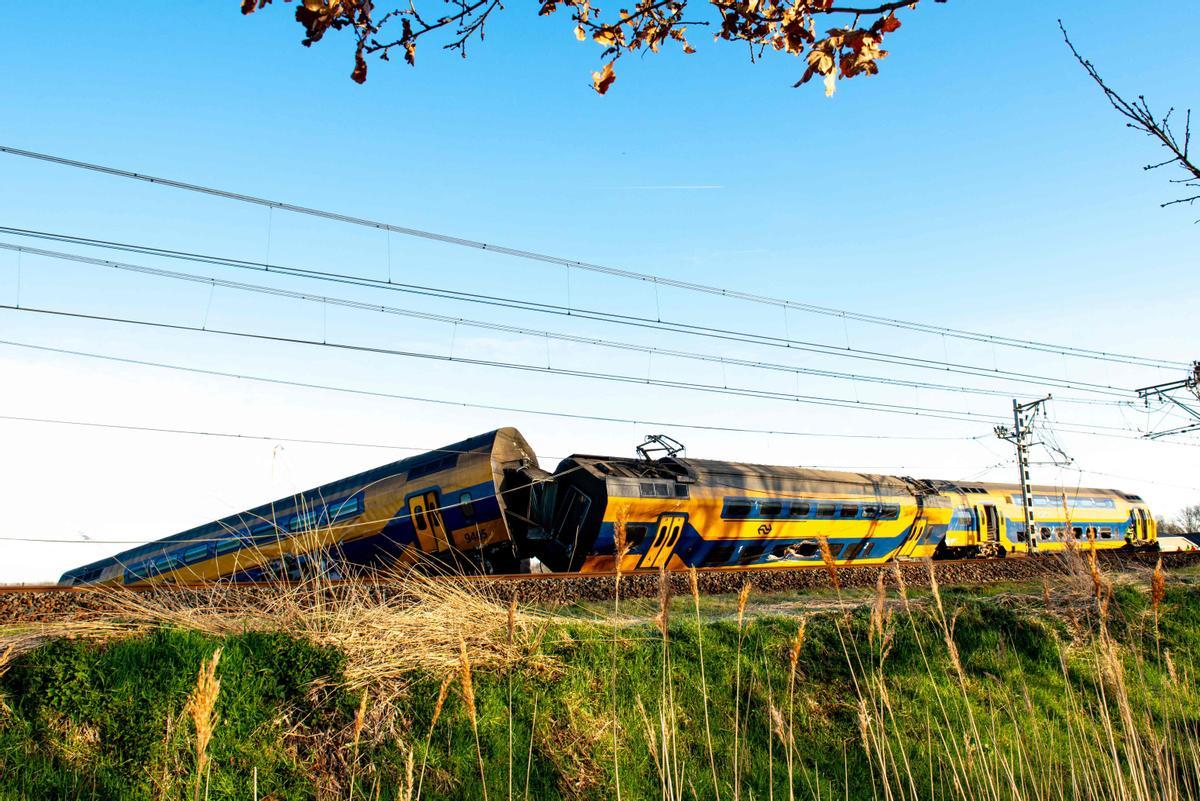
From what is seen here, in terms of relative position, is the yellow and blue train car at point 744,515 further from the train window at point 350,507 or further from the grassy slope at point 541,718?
the grassy slope at point 541,718

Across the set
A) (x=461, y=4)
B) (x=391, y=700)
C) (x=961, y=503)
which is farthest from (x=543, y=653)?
(x=961, y=503)

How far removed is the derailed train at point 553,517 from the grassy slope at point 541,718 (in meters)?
7.39

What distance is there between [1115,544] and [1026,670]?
2624 cm

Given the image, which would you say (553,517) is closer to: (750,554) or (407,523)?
(407,523)

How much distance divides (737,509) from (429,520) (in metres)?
6.97

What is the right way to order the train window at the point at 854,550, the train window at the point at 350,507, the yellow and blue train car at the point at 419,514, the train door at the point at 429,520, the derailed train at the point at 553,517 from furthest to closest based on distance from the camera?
the train window at the point at 854,550 → the train window at the point at 350,507 → the train door at the point at 429,520 → the yellow and blue train car at the point at 419,514 → the derailed train at the point at 553,517

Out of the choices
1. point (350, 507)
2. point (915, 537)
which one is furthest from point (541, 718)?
point (915, 537)

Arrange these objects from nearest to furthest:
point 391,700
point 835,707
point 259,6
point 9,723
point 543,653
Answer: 1. point 259,6
2. point 9,723
3. point 391,700
4. point 543,653
5. point 835,707

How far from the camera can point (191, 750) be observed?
4.56 metres

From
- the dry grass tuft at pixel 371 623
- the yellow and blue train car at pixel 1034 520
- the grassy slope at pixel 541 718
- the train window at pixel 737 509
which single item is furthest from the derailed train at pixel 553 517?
the dry grass tuft at pixel 371 623

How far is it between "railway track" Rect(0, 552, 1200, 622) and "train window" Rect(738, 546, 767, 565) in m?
1.80

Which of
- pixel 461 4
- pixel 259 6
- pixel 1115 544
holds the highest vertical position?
pixel 461 4

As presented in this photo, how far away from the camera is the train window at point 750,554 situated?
18.1 metres

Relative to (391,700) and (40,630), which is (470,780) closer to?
(391,700)
